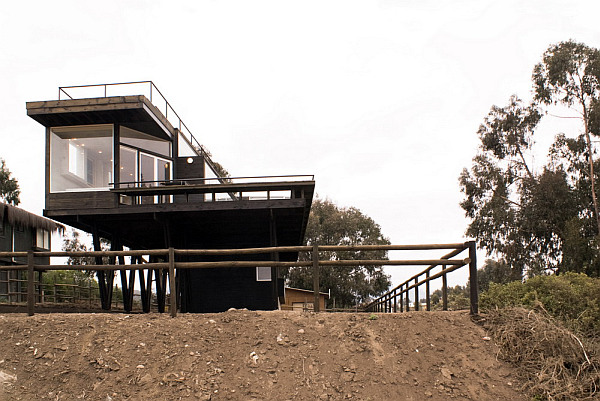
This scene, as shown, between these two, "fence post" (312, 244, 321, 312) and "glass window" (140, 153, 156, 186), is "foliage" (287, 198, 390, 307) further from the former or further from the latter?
"fence post" (312, 244, 321, 312)

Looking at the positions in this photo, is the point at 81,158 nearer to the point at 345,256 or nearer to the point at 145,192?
the point at 145,192

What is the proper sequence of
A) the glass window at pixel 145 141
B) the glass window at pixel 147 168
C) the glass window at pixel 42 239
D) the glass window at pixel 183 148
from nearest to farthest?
the glass window at pixel 145 141 → the glass window at pixel 147 168 → the glass window at pixel 183 148 → the glass window at pixel 42 239

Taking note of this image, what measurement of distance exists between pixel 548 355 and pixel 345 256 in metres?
42.0

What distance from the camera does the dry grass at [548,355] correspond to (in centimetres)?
693

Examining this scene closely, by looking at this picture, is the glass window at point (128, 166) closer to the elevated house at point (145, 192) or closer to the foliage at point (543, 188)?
the elevated house at point (145, 192)

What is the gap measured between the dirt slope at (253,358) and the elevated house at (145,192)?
7612 mm

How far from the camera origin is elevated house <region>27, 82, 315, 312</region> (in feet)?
53.7

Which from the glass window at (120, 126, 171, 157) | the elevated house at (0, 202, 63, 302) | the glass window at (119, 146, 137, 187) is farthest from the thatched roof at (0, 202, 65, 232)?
the glass window at (119, 146, 137, 187)

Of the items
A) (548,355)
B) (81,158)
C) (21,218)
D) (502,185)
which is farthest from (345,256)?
(548,355)

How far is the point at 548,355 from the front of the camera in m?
7.52

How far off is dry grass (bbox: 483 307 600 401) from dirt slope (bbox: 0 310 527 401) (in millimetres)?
251

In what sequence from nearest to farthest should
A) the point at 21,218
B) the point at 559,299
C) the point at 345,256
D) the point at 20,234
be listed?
the point at 559,299
the point at 21,218
the point at 20,234
the point at 345,256

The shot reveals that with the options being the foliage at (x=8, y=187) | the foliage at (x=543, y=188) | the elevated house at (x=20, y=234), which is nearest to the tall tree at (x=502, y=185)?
the foliage at (x=543, y=188)

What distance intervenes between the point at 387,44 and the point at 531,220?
15.9 meters
